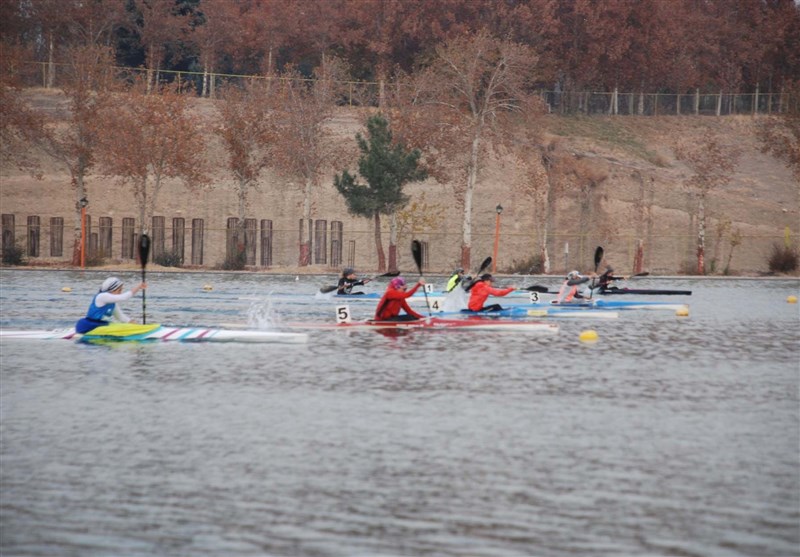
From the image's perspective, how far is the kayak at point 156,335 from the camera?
2783 cm

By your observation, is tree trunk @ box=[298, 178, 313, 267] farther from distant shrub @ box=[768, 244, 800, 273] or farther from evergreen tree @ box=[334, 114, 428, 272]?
distant shrub @ box=[768, 244, 800, 273]

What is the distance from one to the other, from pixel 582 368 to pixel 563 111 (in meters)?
70.2

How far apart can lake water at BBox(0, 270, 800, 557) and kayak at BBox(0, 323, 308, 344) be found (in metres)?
0.32

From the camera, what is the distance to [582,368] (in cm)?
2534

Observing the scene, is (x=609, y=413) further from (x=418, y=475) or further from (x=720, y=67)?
(x=720, y=67)

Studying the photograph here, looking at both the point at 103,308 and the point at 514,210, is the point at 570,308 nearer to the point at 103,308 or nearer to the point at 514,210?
the point at 103,308

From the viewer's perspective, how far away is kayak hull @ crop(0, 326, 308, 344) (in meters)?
28.0

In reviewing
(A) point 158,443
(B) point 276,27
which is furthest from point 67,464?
(B) point 276,27

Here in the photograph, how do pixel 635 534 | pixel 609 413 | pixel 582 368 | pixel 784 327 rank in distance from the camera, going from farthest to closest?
1. pixel 784 327
2. pixel 582 368
3. pixel 609 413
4. pixel 635 534

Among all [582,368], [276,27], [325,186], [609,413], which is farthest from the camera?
[276,27]

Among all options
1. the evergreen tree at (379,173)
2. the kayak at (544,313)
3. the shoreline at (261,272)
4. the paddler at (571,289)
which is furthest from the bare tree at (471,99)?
the kayak at (544,313)

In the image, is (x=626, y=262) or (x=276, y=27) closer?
(x=626, y=262)

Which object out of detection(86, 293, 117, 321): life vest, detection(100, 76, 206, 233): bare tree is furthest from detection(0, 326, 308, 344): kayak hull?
detection(100, 76, 206, 233): bare tree

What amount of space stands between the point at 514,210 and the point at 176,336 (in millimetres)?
52142
